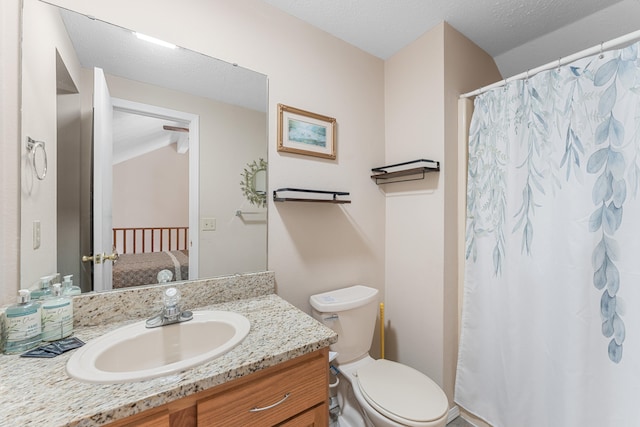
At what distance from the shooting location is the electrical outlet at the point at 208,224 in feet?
4.09

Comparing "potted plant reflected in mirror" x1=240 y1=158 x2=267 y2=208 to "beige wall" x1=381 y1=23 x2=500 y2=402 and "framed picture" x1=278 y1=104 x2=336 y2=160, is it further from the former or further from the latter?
"beige wall" x1=381 y1=23 x2=500 y2=402

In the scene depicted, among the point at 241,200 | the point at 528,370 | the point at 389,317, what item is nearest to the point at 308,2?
the point at 241,200

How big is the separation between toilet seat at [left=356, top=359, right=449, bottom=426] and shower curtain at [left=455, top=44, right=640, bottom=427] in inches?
18.7

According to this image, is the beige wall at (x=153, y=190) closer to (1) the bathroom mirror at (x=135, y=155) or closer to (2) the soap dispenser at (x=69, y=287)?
(1) the bathroom mirror at (x=135, y=155)

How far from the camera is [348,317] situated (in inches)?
56.3

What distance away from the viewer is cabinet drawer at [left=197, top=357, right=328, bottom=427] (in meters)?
0.68

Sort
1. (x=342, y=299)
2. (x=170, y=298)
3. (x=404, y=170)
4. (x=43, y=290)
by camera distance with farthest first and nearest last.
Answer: (x=404, y=170) → (x=342, y=299) → (x=170, y=298) → (x=43, y=290)

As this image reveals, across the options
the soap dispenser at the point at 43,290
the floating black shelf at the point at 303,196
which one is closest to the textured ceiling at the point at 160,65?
the floating black shelf at the point at 303,196

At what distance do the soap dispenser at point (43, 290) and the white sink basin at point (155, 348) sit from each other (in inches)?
9.8

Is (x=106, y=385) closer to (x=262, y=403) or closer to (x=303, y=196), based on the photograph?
(x=262, y=403)

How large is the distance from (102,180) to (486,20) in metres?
2.15

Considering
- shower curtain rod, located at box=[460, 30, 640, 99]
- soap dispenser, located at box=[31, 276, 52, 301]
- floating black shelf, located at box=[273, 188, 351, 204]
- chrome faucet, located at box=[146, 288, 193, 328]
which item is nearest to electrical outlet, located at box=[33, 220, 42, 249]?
soap dispenser, located at box=[31, 276, 52, 301]

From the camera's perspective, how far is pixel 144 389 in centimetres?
61

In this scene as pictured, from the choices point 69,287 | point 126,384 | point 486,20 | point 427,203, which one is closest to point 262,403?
point 126,384
